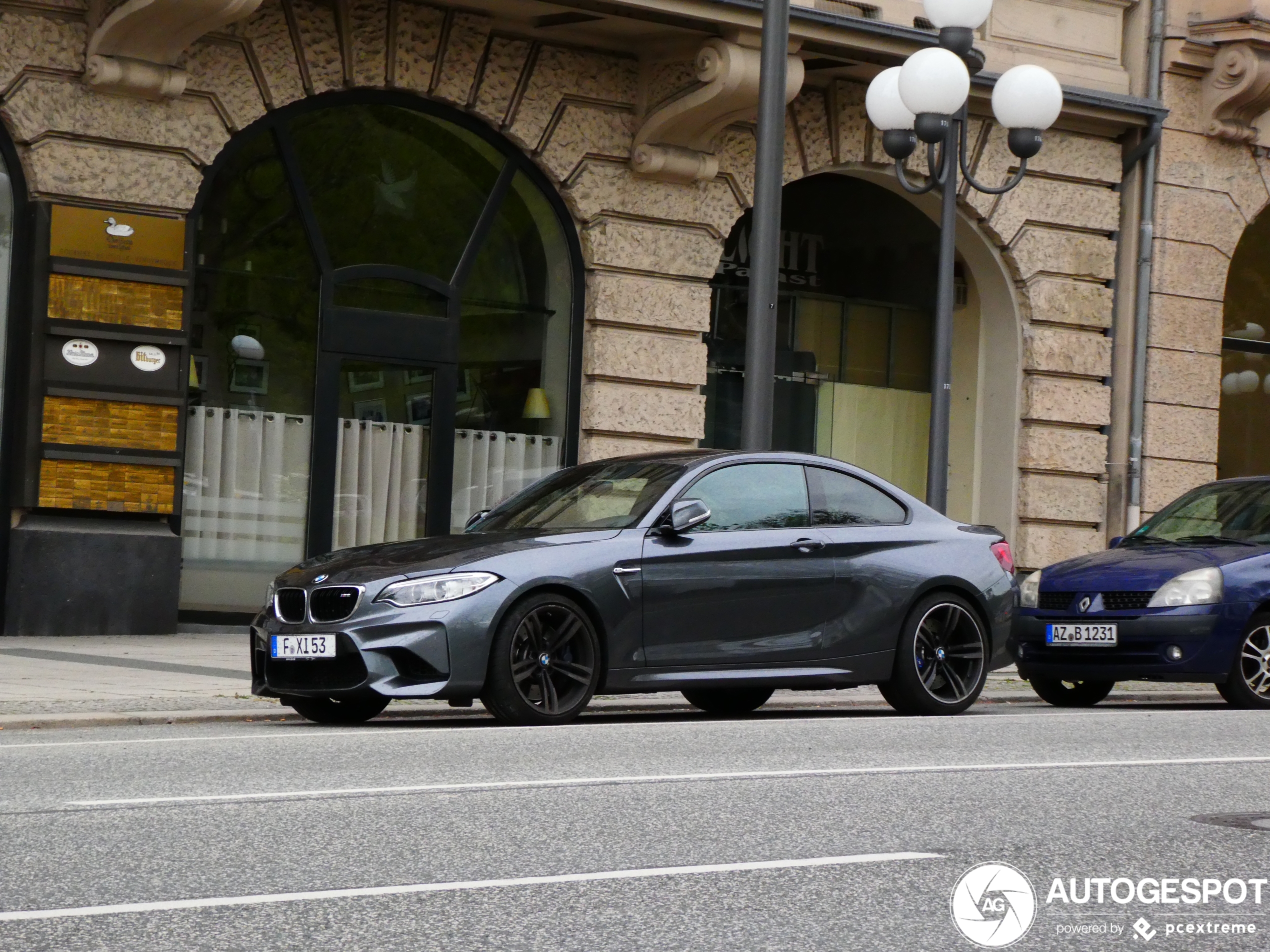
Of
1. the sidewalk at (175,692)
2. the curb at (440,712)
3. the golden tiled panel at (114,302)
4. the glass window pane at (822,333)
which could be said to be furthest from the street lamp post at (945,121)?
the golden tiled panel at (114,302)

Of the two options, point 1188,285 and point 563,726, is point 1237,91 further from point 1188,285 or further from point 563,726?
point 563,726

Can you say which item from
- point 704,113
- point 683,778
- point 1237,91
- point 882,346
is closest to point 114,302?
point 704,113

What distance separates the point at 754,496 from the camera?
36.3ft

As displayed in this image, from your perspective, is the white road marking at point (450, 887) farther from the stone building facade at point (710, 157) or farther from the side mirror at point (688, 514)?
the stone building facade at point (710, 157)

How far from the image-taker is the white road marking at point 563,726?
9.17m

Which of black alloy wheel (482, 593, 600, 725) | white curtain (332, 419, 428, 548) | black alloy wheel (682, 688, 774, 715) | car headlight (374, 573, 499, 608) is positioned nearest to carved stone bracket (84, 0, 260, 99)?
white curtain (332, 419, 428, 548)

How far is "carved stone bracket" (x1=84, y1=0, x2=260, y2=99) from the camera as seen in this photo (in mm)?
14844

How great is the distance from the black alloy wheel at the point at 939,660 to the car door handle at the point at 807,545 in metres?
0.76

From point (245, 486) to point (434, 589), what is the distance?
720 centimetres

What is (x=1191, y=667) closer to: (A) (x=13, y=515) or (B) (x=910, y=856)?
(B) (x=910, y=856)

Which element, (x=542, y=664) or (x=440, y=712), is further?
(x=440, y=712)

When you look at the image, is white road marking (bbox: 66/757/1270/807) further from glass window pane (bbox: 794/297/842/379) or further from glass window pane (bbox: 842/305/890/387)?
glass window pane (bbox: 842/305/890/387)

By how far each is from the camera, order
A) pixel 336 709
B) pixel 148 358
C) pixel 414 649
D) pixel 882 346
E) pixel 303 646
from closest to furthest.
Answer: pixel 414 649
pixel 303 646
pixel 336 709
pixel 148 358
pixel 882 346

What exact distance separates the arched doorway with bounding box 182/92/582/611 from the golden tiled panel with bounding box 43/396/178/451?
0.33 m
